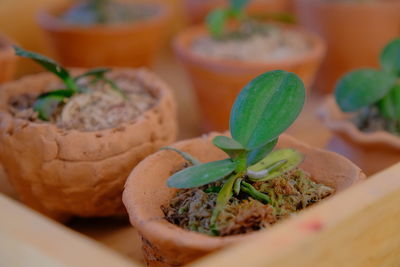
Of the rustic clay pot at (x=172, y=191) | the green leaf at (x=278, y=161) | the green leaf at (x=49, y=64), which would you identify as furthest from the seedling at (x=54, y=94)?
the green leaf at (x=278, y=161)

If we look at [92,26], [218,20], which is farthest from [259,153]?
[92,26]

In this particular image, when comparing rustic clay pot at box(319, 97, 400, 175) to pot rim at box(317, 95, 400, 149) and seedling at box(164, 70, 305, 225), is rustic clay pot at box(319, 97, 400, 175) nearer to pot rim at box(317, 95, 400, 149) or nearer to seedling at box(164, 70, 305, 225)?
pot rim at box(317, 95, 400, 149)

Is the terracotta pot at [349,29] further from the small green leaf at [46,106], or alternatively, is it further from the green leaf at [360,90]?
the small green leaf at [46,106]

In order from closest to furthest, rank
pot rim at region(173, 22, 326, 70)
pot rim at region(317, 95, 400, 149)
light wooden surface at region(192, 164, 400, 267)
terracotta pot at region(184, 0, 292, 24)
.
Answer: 1. light wooden surface at region(192, 164, 400, 267)
2. pot rim at region(317, 95, 400, 149)
3. pot rim at region(173, 22, 326, 70)
4. terracotta pot at region(184, 0, 292, 24)

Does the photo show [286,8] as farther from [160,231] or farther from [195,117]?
[160,231]

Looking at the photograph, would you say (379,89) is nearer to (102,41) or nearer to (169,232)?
(169,232)

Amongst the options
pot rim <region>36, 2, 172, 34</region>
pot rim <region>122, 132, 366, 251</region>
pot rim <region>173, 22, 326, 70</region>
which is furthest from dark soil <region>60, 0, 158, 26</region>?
pot rim <region>122, 132, 366, 251</region>
